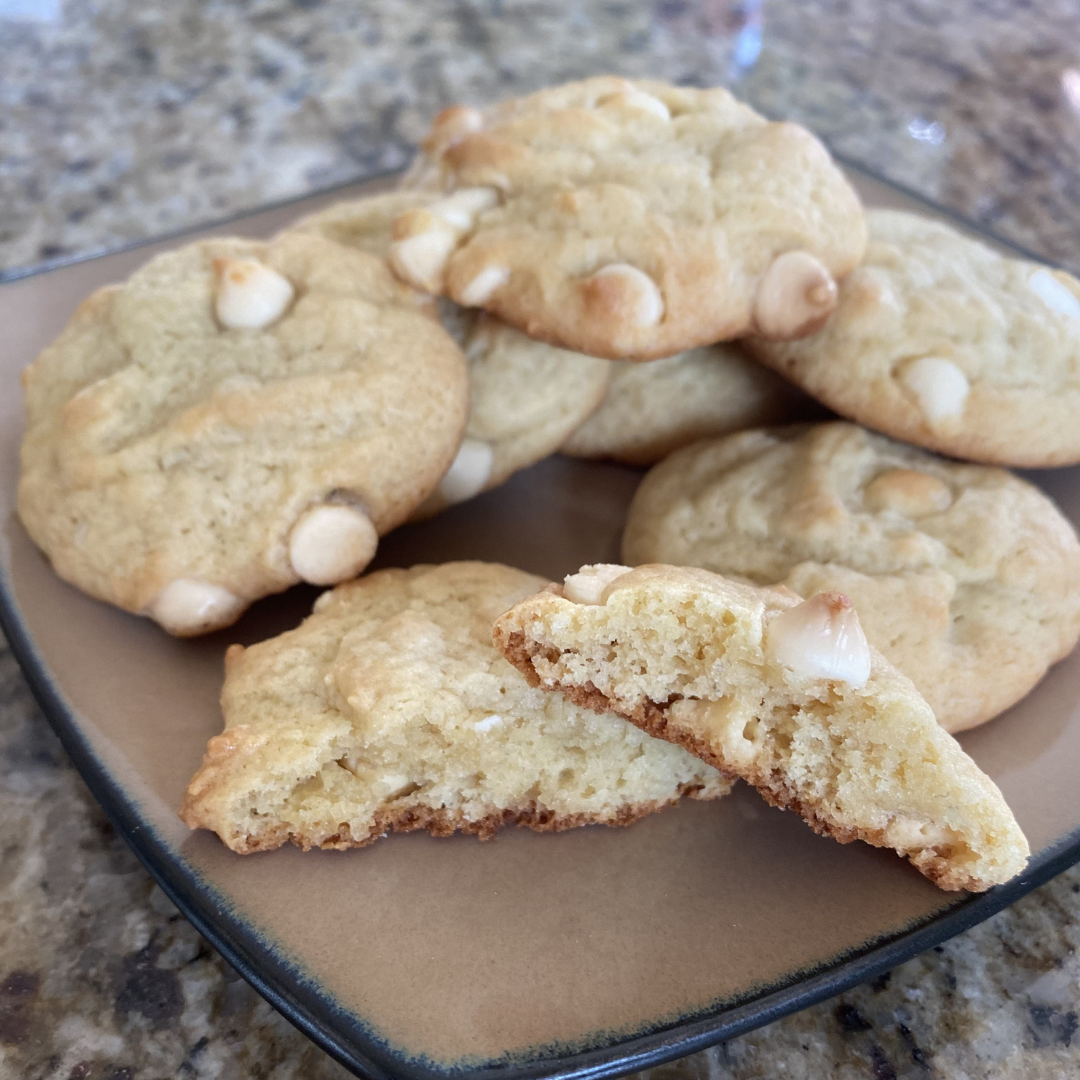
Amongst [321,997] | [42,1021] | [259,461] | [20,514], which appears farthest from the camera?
[20,514]

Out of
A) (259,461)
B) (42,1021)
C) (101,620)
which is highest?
(259,461)

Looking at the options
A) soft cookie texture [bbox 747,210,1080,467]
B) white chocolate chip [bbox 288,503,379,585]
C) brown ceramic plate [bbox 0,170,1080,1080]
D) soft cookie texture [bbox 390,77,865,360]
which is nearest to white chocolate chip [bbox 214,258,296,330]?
soft cookie texture [bbox 390,77,865,360]

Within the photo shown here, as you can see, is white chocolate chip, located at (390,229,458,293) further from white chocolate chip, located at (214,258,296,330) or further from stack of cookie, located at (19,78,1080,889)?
white chocolate chip, located at (214,258,296,330)

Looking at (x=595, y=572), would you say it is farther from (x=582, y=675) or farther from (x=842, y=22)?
(x=842, y=22)

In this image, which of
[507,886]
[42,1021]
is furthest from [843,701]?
[42,1021]

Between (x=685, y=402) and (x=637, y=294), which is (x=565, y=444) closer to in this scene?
(x=685, y=402)

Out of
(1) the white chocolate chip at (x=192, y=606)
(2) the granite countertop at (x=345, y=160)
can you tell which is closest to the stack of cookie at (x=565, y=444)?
(1) the white chocolate chip at (x=192, y=606)
